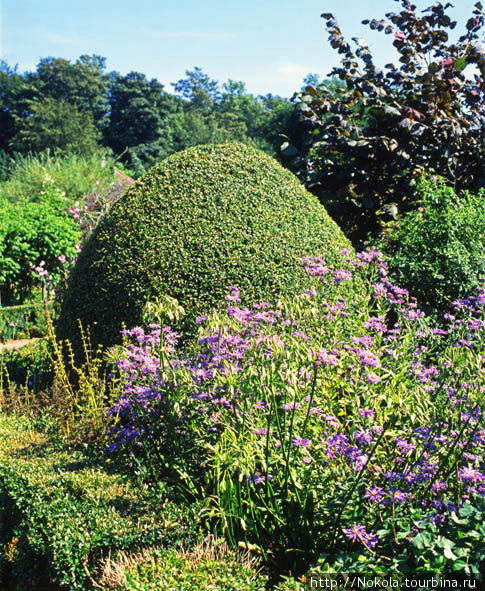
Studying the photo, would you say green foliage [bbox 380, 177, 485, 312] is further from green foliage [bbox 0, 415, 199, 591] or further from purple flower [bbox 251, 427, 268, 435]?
green foliage [bbox 0, 415, 199, 591]

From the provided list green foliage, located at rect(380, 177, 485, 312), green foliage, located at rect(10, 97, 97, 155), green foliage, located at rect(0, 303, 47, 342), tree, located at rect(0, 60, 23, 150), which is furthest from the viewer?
tree, located at rect(0, 60, 23, 150)

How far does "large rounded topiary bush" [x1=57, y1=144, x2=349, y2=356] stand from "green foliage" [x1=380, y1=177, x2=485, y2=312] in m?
0.95

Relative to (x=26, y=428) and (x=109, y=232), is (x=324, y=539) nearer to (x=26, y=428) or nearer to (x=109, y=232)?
(x=26, y=428)

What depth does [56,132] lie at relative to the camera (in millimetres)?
39406

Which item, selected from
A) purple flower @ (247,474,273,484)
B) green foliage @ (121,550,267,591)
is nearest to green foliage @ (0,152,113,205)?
purple flower @ (247,474,273,484)

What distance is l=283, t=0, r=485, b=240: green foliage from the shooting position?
7.11 meters

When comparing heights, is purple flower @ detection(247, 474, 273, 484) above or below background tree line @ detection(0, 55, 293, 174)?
below

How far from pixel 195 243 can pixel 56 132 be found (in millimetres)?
38479

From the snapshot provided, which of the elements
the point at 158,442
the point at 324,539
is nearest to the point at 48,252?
the point at 158,442

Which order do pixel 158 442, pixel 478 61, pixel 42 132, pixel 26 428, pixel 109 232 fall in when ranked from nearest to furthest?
pixel 158 442 → pixel 26 428 → pixel 109 232 → pixel 478 61 → pixel 42 132

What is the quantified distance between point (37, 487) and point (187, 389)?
3.35ft

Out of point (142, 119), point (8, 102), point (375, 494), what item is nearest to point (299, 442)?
point (375, 494)

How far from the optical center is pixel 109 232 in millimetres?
5297

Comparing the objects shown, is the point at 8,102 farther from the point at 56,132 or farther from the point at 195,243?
the point at 195,243
